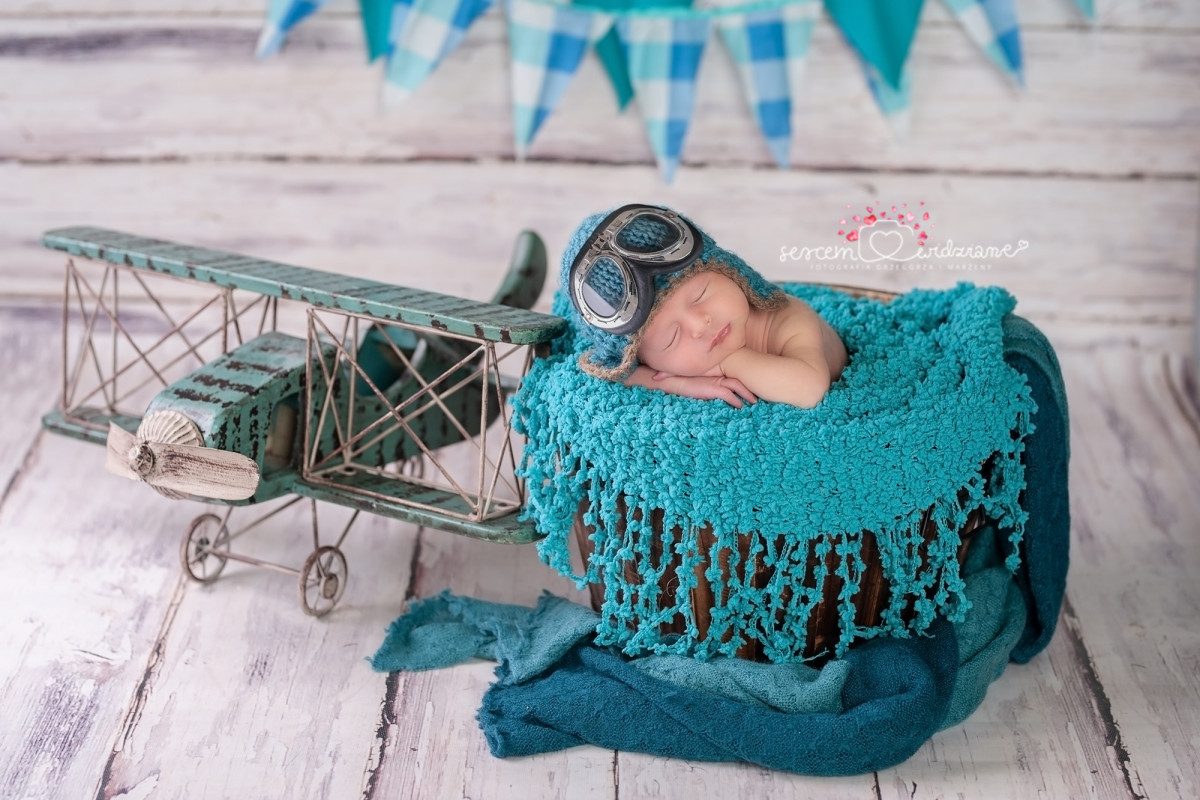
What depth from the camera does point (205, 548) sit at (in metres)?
1.78

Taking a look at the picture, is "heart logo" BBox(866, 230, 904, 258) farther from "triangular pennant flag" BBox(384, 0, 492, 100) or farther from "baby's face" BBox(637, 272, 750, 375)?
"baby's face" BBox(637, 272, 750, 375)

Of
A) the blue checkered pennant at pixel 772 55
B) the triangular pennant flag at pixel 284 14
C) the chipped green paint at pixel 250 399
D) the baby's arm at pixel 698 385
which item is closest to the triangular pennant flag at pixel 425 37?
the triangular pennant flag at pixel 284 14

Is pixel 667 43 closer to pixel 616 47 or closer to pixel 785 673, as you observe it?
pixel 616 47

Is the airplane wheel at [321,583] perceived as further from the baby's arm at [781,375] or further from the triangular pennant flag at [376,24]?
the triangular pennant flag at [376,24]

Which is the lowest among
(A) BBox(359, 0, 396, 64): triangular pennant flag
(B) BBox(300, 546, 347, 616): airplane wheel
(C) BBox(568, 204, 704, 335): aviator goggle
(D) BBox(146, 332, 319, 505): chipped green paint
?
(B) BBox(300, 546, 347, 616): airplane wheel

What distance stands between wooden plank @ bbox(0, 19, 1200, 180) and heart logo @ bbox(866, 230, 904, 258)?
118 mm

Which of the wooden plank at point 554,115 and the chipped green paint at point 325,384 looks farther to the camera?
the wooden plank at point 554,115

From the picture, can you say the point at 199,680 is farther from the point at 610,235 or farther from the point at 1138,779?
the point at 1138,779

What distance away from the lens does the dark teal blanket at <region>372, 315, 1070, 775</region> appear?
142 cm

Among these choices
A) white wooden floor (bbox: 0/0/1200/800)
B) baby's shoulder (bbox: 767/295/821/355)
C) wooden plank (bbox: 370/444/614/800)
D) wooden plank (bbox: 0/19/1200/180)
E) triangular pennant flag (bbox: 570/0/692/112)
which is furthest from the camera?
wooden plank (bbox: 0/19/1200/180)

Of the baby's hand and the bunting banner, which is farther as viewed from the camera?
the bunting banner

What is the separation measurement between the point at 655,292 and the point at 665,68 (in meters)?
0.82

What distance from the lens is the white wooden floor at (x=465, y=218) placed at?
65.8 inches

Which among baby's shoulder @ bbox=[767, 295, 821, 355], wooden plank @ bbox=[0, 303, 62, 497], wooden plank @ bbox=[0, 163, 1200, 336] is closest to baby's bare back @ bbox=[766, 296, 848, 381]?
baby's shoulder @ bbox=[767, 295, 821, 355]
